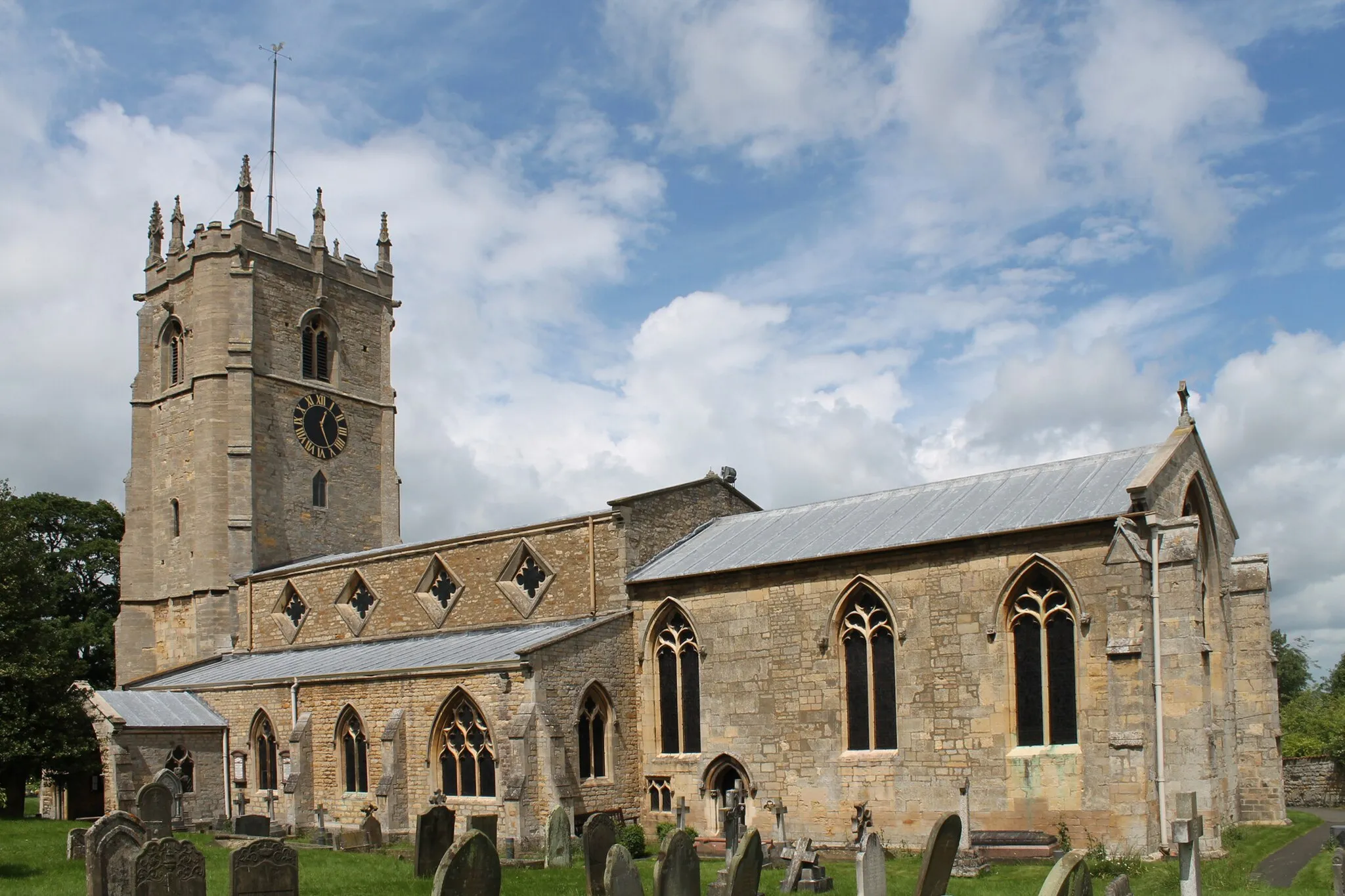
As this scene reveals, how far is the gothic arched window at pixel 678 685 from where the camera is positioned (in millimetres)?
26484

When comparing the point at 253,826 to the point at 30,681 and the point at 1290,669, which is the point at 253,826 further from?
the point at 1290,669

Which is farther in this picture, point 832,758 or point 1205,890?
point 832,758

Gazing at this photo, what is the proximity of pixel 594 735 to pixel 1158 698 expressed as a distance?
11.6 m

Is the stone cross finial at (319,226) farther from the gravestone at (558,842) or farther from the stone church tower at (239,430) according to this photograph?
the gravestone at (558,842)

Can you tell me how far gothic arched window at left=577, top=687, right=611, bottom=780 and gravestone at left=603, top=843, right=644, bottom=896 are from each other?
11078 millimetres

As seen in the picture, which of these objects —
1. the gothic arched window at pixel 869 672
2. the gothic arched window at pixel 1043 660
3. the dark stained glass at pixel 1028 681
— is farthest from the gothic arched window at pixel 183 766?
the gothic arched window at pixel 1043 660

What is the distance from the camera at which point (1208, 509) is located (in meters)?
24.8

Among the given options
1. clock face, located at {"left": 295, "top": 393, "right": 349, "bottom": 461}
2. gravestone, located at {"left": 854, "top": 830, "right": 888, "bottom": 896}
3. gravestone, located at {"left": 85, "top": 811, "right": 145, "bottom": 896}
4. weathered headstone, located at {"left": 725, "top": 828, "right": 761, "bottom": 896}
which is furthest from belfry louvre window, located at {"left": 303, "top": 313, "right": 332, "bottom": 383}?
gravestone, located at {"left": 854, "top": 830, "right": 888, "bottom": 896}

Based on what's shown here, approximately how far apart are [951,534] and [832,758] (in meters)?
5.05

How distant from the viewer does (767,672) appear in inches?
992

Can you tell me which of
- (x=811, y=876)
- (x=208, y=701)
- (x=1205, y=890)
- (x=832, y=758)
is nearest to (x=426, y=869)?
(x=811, y=876)

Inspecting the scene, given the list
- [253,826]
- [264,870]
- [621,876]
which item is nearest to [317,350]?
[253,826]

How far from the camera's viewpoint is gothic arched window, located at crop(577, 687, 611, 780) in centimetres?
Result: 2592

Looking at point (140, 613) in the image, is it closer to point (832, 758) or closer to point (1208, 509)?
point (832, 758)
